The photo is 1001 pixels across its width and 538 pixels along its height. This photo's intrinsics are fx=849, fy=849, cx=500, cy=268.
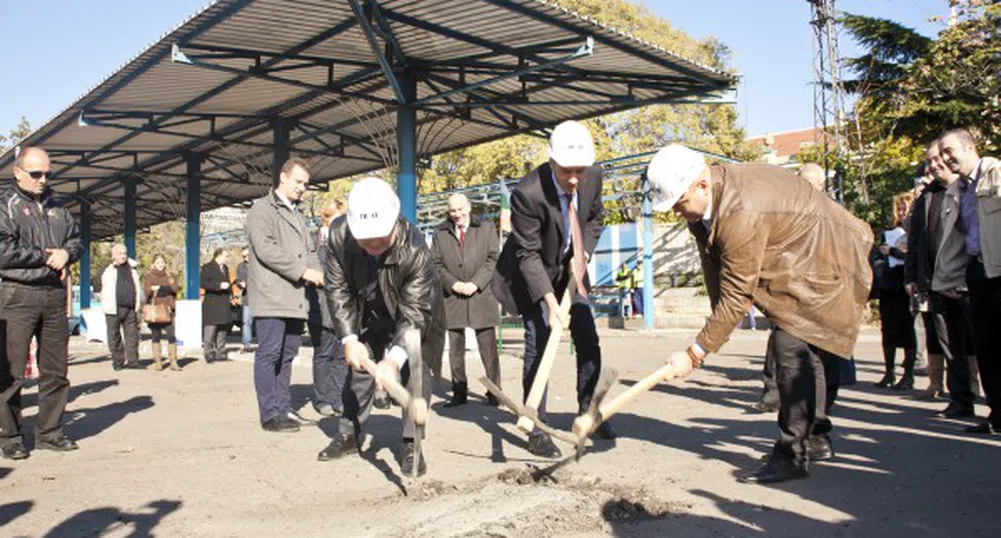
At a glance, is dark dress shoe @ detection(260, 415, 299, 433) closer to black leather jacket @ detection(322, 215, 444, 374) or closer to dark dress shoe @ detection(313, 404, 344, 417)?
dark dress shoe @ detection(313, 404, 344, 417)

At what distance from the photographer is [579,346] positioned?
19.0 ft

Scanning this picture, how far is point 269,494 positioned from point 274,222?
2.89 meters

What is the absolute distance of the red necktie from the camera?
18.1 feet

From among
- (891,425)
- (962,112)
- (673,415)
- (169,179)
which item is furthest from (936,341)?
(169,179)

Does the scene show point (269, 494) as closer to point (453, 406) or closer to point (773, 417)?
point (453, 406)

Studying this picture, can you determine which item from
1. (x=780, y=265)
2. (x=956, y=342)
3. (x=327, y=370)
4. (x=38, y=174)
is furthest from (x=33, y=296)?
(x=956, y=342)

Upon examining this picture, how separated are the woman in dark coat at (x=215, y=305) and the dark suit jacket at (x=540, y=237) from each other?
8.71 m

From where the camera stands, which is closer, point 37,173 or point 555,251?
point 555,251

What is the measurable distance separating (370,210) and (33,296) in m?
2.97

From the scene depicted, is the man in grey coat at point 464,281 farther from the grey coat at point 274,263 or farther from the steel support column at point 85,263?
the steel support column at point 85,263

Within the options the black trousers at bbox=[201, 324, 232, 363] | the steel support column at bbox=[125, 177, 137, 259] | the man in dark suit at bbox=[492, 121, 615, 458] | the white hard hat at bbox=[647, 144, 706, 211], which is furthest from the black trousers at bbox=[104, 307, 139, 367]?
the steel support column at bbox=[125, 177, 137, 259]

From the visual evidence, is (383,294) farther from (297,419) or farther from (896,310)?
(896,310)

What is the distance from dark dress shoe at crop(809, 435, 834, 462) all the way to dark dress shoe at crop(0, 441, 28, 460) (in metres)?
5.25

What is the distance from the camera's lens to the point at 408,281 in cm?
501
